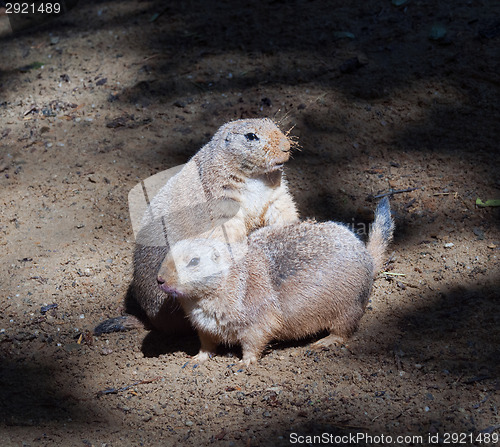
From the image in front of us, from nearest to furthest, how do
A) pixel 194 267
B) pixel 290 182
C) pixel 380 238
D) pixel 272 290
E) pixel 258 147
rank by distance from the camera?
pixel 194 267, pixel 272 290, pixel 258 147, pixel 380 238, pixel 290 182

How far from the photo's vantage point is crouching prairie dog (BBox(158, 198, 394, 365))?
407 centimetres

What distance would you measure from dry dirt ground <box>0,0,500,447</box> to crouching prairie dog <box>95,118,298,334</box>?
34 centimetres

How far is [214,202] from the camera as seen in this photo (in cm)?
457

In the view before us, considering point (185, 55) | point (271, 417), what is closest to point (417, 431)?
point (271, 417)

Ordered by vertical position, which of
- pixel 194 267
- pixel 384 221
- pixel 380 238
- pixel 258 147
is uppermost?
pixel 258 147

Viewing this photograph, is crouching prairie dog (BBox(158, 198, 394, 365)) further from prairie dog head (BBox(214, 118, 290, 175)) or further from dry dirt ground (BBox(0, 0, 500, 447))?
prairie dog head (BBox(214, 118, 290, 175))

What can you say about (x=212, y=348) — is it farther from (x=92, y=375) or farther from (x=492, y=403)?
(x=492, y=403)

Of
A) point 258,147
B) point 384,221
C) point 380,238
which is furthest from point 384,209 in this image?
point 258,147

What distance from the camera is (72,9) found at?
8.01 metres

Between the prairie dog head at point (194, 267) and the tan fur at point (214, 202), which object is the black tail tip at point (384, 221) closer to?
the tan fur at point (214, 202)

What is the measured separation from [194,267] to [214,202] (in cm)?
76

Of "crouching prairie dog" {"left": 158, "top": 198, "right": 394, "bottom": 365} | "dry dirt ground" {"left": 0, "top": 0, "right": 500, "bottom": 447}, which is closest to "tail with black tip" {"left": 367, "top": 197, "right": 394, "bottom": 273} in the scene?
"dry dirt ground" {"left": 0, "top": 0, "right": 500, "bottom": 447}

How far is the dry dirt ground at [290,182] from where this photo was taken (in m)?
3.68

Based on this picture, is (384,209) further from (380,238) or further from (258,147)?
(258,147)
